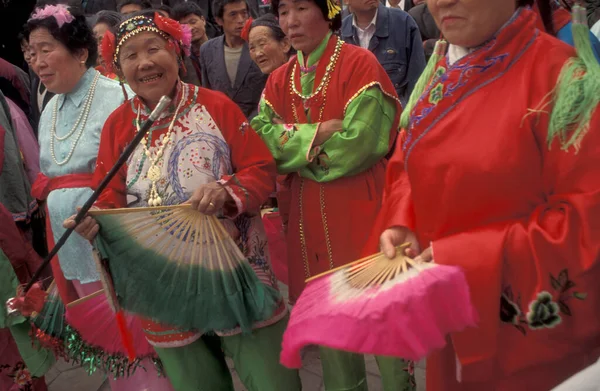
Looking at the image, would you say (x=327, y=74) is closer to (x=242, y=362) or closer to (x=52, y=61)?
(x=242, y=362)

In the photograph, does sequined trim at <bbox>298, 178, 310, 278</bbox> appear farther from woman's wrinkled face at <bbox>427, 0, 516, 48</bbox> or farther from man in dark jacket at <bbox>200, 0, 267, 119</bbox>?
man in dark jacket at <bbox>200, 0, 267, 119</bbox>

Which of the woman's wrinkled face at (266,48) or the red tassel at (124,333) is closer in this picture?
the red tassel at (124,333)

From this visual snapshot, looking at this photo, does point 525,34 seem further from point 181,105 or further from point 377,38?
point 377,38

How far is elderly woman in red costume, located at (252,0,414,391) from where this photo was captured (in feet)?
7.59

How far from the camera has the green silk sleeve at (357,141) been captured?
2.28 meters

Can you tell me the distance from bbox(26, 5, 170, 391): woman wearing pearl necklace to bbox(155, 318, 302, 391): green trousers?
0.48 m

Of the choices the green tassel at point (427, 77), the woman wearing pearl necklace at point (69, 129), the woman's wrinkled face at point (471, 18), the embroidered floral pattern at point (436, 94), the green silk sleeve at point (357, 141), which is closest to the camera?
the woman's wrinkled face at point (471, 18)

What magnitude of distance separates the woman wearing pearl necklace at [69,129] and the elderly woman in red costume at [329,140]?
797 millimetres

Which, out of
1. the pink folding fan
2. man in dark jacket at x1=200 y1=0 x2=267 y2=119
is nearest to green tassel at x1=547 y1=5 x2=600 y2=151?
the pink folding fan

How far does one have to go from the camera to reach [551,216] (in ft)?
4.05

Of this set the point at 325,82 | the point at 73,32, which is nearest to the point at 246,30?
the point at 73,32

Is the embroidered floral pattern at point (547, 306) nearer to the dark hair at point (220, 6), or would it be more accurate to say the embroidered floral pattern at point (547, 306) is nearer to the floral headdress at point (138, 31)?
the floral headdress at point (138, 31)

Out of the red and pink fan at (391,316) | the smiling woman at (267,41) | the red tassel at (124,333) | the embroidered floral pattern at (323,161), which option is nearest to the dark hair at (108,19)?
the smiling woman at (267,41)

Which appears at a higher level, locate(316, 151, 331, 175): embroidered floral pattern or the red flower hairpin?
the red flower hairpin
